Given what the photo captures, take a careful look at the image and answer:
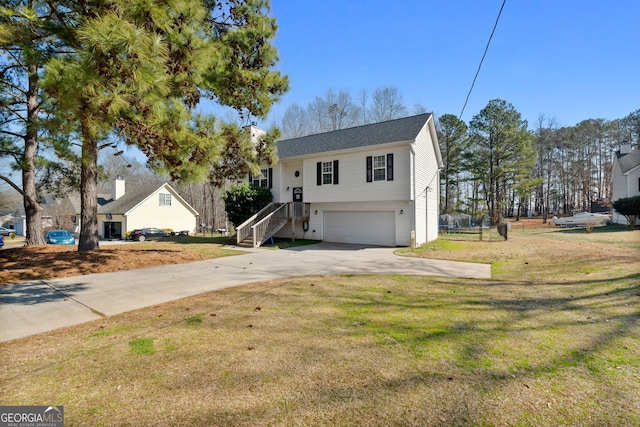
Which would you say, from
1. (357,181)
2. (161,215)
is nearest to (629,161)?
(357,181)

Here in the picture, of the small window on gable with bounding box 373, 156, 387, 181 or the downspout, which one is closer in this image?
the downspout

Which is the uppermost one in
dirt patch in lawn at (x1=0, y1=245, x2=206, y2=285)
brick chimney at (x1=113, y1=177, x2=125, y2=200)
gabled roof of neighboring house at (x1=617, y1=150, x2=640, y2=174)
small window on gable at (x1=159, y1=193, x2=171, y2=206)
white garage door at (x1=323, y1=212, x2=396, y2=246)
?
gabled roof of neighboring house at (x1=617, y1=150, x2=640, y2=174)

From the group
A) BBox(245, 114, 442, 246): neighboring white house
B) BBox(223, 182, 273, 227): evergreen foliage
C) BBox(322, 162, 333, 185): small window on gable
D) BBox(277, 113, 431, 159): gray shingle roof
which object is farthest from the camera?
BBox(223, 182, 273, 227): evergreen foliage

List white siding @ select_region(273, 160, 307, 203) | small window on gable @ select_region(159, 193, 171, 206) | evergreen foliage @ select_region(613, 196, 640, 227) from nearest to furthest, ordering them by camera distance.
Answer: white siding @ select_region(273, 160, 307, 203) → evergreen foliage @ select_region(613, 196, 640, 227) → small window on gable @ select_region(159, 193, 171, 206)

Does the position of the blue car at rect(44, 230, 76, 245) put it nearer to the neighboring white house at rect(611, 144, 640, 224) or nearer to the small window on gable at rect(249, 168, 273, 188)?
the small window on gable at rect(249, 168, 273, 188)

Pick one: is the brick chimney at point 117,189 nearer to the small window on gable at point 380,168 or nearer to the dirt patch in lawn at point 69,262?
the dirt patch in lawn at point 69,262

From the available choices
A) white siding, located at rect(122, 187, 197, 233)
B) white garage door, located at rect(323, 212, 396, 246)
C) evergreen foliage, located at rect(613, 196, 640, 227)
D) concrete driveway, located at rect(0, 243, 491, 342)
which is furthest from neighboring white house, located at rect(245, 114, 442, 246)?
white siding, located at rect(122, 187, 197, 233)

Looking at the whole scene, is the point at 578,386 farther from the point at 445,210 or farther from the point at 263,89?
the point at 445,210

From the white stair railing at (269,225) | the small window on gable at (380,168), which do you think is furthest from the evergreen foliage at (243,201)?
the small window on gable at (380,168)

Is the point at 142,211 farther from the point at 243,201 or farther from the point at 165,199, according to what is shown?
the point at 243,201

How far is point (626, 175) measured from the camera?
Answer: 23438mm

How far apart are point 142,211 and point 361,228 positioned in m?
23.3

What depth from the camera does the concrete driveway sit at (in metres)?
4.71

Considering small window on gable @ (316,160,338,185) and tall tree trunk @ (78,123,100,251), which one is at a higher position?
small window on gable @ (316,160,338,185)
